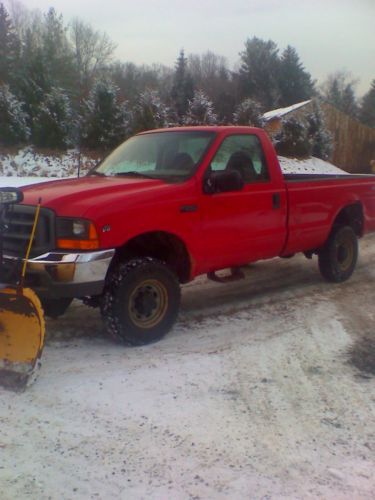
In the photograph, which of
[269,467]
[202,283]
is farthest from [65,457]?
[202,283]

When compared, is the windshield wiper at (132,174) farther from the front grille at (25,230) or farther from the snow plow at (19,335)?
the snow plow at (19,335)

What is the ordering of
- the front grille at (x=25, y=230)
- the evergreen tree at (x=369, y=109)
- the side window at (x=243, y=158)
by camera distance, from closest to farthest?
the front grille at (x=25, y=230) → the side window at (x=243, y=158) → the evergreen tree at (x=369, y=109)

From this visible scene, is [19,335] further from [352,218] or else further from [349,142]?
[349,142]

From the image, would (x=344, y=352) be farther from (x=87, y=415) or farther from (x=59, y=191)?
(x=59, y=191)

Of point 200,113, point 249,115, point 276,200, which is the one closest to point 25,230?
point 276,200

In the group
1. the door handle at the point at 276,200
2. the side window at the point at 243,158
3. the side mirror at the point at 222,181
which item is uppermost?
the side window at the point at 243,158

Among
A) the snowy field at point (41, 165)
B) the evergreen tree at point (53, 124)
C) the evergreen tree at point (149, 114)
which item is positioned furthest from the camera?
the evergreen tree at point (149, 114)

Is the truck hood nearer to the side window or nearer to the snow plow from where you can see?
the snow plow

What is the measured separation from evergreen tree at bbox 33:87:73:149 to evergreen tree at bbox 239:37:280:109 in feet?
97.8

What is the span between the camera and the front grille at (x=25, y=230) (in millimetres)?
4414

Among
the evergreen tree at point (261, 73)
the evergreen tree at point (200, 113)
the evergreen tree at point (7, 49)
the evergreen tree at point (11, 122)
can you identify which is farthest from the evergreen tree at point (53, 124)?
the evergreen tree at point (261, 73)

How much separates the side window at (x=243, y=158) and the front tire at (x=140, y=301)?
49.5 inches

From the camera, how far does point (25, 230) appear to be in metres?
4.57

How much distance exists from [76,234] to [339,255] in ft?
13.4
